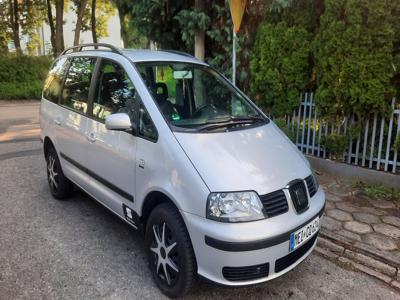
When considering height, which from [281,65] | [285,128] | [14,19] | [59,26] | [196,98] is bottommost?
[285,128]

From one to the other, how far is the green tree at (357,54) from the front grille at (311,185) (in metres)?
2.23

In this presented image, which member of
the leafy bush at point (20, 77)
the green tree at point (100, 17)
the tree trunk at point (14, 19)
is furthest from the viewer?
the green tree at point (100, 17)

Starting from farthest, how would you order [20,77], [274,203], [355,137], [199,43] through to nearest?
[20,77], [199,43], [355,137], [274,203]

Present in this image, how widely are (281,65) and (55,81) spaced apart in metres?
3.28

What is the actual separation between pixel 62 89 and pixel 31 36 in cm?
2518

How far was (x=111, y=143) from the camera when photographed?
3.31m

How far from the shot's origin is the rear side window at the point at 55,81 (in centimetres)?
462

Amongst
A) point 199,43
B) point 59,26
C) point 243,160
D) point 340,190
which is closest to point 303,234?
point 243,160

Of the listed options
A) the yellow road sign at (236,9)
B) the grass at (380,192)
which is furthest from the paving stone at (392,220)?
the yellow road sign at (236,9)

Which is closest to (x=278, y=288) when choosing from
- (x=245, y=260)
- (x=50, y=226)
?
(x=245, y=260)

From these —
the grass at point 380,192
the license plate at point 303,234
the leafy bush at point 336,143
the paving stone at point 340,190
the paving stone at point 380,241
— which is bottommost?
the paving stone at point 380,241

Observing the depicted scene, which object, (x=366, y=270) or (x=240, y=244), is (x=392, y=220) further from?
(x=240, y=244)

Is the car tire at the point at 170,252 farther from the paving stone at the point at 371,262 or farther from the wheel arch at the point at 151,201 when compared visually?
the paving stone at the point at 371,262

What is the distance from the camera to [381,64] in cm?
455
